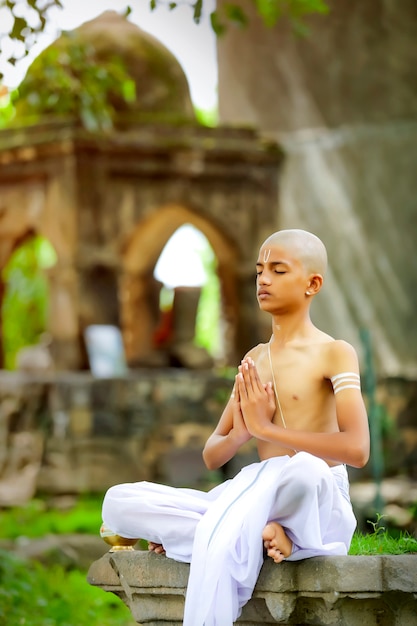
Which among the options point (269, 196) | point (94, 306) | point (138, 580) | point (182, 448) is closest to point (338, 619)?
point (138, 580)

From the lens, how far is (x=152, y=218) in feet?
45.4

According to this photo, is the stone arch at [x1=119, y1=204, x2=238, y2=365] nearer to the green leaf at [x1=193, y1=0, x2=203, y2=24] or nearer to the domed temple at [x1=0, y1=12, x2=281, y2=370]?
the domed temple at [x1=0, y1=12, x2=281, y2=370]

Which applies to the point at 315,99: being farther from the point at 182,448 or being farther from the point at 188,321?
the point at 182,448

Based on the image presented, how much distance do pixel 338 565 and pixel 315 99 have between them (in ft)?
46.3

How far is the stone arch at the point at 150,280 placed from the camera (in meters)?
13.8

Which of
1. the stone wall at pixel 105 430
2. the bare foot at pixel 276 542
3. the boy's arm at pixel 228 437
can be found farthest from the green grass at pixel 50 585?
the bare foot at pixel 276 542

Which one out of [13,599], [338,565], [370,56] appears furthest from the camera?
[370,56]

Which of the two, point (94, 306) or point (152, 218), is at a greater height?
point (152, 218)

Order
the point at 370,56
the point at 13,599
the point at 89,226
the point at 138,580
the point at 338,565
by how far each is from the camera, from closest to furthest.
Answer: the point at 338,565 < the point at 138,580 < the point at 13,599 < the point at 89,226 < the point at 370,56

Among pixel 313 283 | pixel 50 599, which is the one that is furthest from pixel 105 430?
pixel 313 283

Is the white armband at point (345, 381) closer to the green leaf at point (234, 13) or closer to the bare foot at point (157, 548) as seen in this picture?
the bare foot at point (157, 548)

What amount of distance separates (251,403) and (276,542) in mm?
499

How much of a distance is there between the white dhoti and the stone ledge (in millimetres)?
58

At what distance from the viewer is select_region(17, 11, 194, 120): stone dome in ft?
43.4
